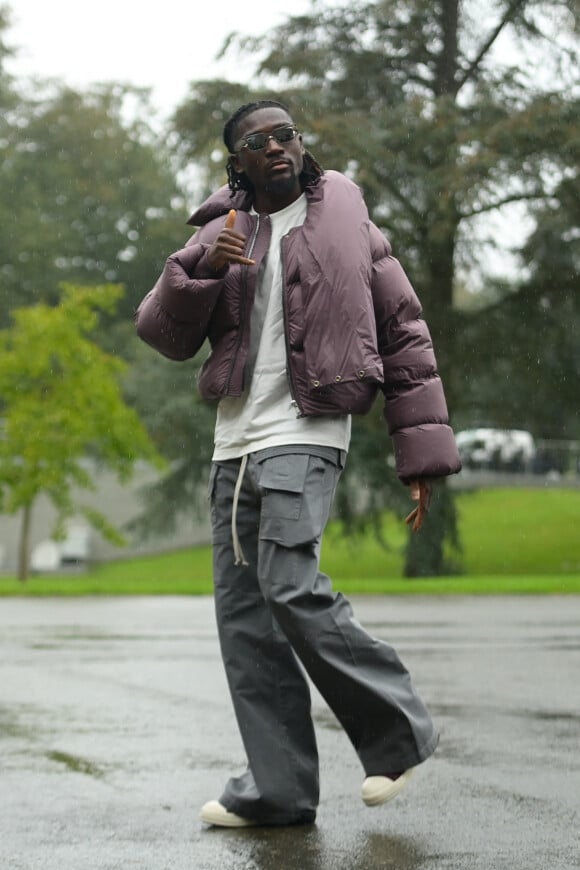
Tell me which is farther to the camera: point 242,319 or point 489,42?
point 489,42

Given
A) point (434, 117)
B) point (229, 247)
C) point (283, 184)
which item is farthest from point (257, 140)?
point (434, 117)

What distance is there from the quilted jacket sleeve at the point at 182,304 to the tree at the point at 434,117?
779 inches

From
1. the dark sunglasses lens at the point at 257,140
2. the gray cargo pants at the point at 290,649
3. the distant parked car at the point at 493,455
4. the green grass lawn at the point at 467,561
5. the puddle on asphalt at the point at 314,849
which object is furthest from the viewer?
the distant parked car at the point at 493,455

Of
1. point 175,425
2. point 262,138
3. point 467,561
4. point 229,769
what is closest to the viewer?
point 262,138

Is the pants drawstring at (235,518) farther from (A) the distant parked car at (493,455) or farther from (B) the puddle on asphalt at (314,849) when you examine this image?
(A) the distant parked car at (493,455)

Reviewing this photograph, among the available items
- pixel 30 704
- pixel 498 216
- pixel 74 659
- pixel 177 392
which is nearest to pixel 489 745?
pixel 30 704

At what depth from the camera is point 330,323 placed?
416 cm

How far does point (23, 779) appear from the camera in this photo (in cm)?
489

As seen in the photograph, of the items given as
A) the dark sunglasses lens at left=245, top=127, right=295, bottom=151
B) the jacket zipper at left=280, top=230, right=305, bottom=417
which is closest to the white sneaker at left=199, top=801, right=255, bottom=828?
the jacket zipper at left=280, top=230, right=305, bottom=417

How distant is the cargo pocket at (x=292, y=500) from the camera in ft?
13.5

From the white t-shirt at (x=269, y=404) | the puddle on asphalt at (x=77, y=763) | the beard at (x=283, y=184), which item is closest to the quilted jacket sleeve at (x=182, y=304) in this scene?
the white t-shirt at (x=269, y=404)

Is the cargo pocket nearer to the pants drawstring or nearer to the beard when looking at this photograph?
the pants drawstring

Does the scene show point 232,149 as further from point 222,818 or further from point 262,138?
point 222,818

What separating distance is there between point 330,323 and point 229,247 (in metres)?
0.32
